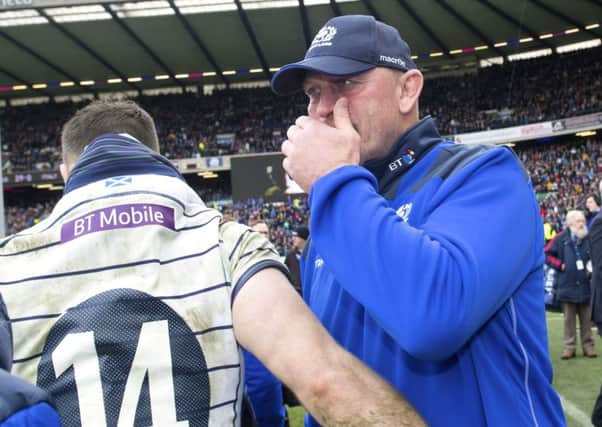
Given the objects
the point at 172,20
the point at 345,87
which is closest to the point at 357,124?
the point at 345,87

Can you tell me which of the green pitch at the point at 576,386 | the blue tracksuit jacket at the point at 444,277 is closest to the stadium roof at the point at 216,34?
the green pitch at the point at 576,386

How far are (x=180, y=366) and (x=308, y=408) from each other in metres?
0.28

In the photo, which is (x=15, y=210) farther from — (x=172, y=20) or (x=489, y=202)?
(x=489, y=202)

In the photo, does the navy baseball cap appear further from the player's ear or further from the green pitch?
the green pitch

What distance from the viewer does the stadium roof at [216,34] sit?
26.7 meters

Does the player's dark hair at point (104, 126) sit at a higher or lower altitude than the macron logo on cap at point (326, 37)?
lower

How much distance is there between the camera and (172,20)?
90.7 ft

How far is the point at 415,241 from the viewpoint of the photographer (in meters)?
1.15

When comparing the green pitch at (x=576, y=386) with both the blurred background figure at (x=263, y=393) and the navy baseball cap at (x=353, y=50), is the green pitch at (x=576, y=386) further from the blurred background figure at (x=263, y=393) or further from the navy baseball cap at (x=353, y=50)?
the navy baseball cap at (x=353, y=50)

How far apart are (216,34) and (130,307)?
3014 centimetres

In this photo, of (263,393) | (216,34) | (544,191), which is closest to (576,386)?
(263,393)

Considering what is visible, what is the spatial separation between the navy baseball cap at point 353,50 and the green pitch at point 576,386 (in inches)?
166

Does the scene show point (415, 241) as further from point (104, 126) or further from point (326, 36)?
point (104, 126)

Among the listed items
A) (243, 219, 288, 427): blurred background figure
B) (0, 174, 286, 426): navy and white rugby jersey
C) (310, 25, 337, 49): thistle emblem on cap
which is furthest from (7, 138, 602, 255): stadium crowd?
(0, 174, 286, 426): navy and white rugby jersey
